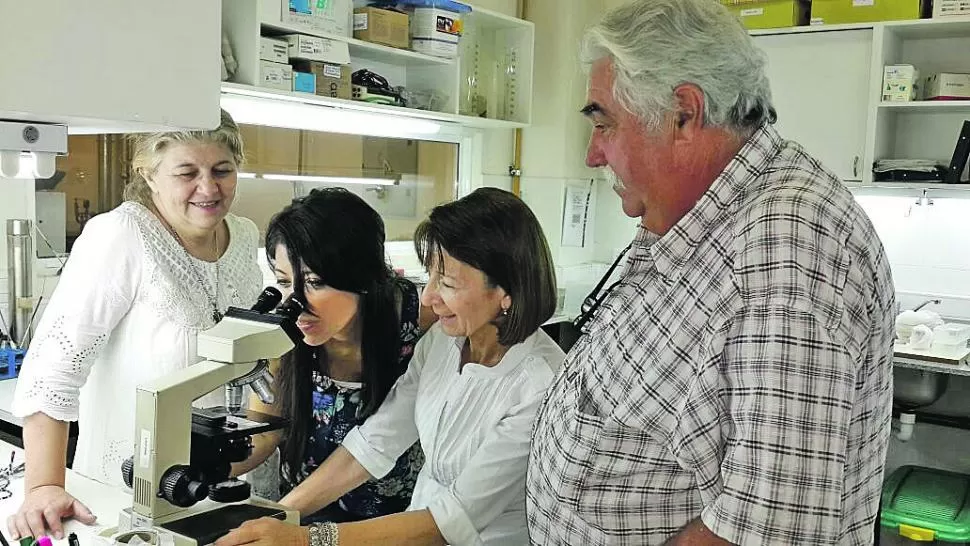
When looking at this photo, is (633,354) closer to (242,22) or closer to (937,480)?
(242,22)

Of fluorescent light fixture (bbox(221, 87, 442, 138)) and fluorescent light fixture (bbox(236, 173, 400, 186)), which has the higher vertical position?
fluorescent light fixture (bbox(221, 87, 442, 138))

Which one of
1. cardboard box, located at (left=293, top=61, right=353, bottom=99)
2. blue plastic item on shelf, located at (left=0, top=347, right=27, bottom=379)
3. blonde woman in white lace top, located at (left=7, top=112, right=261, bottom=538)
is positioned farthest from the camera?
cardboard box, located at (left=293, top=61, right=353, bottom=99)

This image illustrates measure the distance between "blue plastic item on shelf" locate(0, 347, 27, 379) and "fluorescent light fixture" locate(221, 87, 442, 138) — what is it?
1.02 m

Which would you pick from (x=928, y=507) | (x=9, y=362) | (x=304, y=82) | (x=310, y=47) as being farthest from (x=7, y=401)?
(x=928, y=507)

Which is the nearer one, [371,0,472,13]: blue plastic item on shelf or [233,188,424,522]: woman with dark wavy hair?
[233,188,424,522]: woman with dark wavy hair

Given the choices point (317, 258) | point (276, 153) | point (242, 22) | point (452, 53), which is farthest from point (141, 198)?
point (452, 53)

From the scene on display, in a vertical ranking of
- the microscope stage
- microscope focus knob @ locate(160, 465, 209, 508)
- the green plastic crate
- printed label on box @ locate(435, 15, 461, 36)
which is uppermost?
printed label on box @ locate(435, 15, 461, 36)

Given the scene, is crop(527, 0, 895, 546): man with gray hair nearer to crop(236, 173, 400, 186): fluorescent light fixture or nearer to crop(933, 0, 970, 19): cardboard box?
crop(236, 173, 400, 186): fluorescent light fixture

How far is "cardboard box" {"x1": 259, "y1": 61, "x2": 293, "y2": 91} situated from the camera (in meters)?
2.91

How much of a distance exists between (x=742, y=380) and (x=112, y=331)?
132 cm

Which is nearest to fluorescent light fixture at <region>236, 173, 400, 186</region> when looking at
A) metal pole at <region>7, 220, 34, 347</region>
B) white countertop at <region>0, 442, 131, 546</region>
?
metal pole at <region>7, 220, 34, 347</region>

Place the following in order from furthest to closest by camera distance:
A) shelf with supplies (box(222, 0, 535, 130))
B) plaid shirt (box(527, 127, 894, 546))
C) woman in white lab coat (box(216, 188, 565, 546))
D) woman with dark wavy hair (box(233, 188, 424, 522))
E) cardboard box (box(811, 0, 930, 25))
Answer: cardboard box (box(811, 0, 930, 25))
shelf with supplies (box(222, 0, 535, 130))
woman with dark wavy hair (box(233, 188, 424, 522))
woman in white lab coat (box(216, 188, 565, 546))
plaid shirt (box(527, 127, 894, 546))

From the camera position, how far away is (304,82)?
3059 mm

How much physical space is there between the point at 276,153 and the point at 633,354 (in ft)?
8.15
